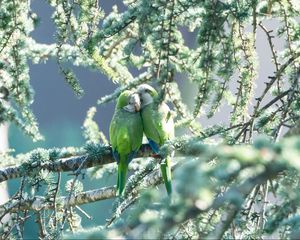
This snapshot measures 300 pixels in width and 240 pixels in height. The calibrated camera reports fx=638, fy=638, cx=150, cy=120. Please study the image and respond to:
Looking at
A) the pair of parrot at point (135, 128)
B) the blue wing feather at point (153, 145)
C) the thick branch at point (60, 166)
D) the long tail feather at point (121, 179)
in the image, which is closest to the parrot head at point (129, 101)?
the pair of parrot at point (135, 128)

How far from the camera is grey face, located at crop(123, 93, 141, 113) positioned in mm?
2910

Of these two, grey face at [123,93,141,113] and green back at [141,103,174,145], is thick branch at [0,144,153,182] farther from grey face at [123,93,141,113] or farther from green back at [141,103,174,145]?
grey face at [123,93,141,113]

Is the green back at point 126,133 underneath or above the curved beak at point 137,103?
underneath

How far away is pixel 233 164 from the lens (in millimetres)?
823

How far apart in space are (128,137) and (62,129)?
3640 mm

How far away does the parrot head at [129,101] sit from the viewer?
2.92 m

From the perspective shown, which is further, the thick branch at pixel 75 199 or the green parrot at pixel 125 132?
the green parrot at pixel 125 132

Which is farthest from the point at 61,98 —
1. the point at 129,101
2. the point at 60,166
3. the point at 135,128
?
the point at 60,166

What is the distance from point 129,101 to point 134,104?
62mm

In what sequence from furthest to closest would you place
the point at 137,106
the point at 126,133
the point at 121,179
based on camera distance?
the point at 137,106 < the point at 126,133 < the point at 121,179

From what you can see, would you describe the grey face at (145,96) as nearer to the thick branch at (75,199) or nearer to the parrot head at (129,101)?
the parrot head at (129,101)

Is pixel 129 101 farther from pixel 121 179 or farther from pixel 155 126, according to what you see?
pixel 121 179

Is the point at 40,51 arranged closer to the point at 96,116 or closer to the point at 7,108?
the point at 7,108

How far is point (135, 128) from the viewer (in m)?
2.86
